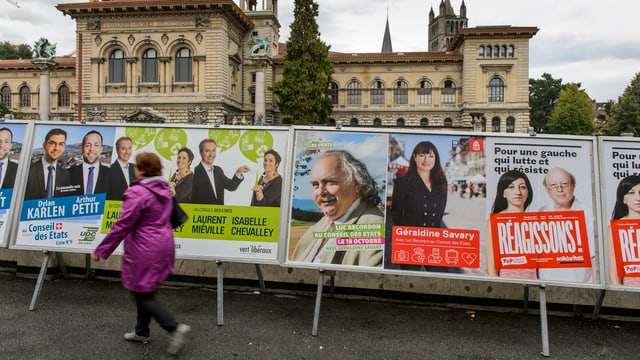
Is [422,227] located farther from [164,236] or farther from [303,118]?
[303,118]

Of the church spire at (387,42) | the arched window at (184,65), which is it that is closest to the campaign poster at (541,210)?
the arched window at (184,65)

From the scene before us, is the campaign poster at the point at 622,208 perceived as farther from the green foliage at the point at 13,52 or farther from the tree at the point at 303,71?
the green foliage at the point at 13,52

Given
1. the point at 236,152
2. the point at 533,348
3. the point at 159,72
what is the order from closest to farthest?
1. the point at 533,348
2. the point at 236,152
3. the point at 159,72

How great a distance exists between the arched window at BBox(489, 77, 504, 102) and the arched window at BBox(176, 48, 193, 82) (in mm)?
31711

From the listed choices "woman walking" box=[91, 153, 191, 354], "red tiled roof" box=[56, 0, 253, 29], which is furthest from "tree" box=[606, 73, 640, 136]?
"woman walking" box=[91, 153, 191, 354]

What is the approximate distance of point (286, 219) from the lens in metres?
4.89

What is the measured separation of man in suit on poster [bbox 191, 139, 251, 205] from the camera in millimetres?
5148

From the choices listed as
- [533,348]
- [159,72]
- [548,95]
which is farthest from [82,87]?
[548,95]

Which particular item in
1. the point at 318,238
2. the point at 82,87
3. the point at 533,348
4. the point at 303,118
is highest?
the point at 82,87

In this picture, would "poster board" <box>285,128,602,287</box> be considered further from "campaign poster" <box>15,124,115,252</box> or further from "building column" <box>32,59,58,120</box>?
"building column" <box>32,59,58,120</box>

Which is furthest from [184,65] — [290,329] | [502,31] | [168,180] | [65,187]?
[290,329]

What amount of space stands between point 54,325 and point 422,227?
4.04 meters

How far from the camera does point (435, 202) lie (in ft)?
15.6

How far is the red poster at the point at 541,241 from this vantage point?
448 cm
